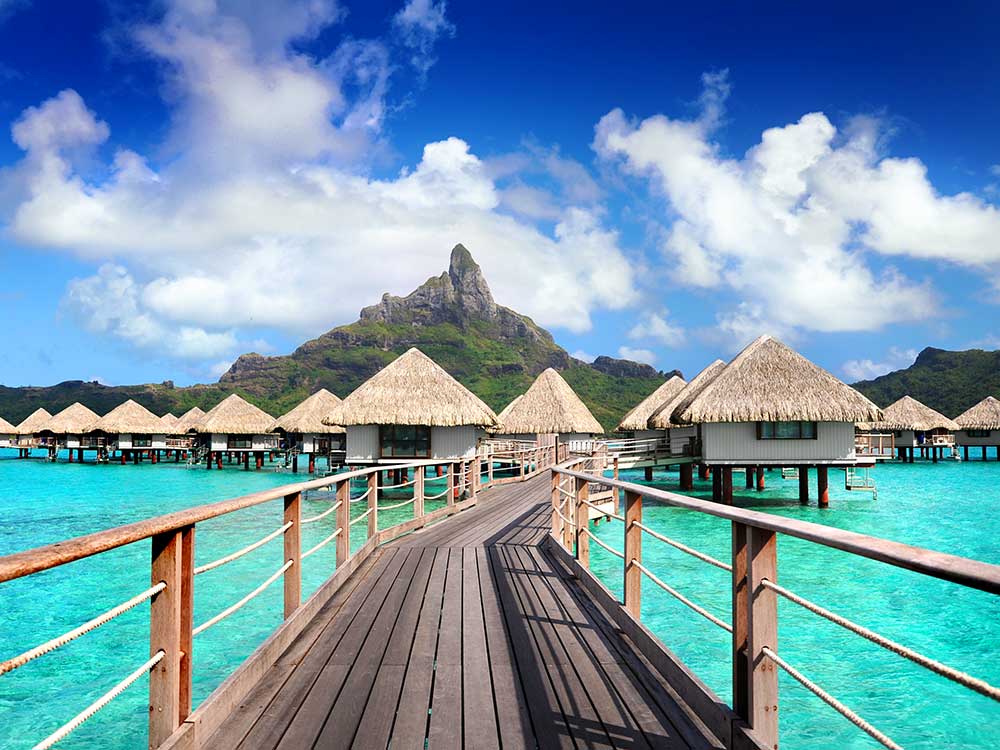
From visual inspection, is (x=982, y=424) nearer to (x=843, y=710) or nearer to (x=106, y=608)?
(x=106, y=608)

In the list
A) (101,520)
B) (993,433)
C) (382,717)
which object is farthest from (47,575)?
(993,433)

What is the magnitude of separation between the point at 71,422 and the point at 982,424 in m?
62.8

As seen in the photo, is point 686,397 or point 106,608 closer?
point 106,608

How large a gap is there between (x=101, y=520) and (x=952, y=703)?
763 inches

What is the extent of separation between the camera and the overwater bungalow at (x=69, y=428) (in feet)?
168

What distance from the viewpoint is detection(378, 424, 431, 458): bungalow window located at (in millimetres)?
24156

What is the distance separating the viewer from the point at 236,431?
141 feet

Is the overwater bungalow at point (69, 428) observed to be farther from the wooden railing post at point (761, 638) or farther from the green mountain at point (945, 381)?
the green mountain at point (945, 381)

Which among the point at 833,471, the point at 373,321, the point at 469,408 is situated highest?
the point at 373,321

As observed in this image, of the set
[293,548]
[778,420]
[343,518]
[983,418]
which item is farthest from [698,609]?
[983,418]

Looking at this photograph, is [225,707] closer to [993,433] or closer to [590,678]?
[590,678]

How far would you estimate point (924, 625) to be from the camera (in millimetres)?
9133

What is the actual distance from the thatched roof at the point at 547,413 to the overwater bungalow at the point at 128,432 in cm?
2744

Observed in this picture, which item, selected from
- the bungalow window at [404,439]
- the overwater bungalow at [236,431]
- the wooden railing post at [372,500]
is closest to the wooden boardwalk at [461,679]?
the wooden railing post at [372,500]
